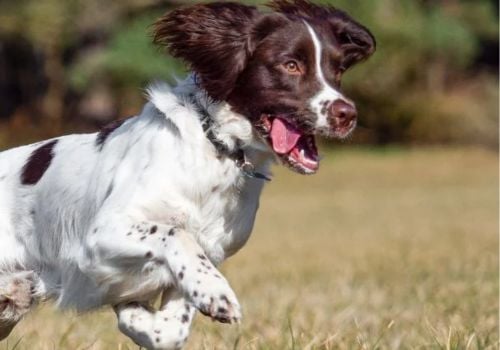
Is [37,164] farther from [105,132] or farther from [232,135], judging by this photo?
[232,135]

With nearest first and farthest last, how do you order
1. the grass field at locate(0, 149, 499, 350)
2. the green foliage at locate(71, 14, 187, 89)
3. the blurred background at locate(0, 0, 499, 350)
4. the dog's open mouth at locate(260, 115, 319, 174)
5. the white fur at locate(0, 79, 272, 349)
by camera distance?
the white fur at locate(0, 79, 272, 349)
the dog's open mouth at locate(260, 115, 319, 174)
the grass field at locate(0, 149, 499, 350)
the blurred background at locate(0, 0, 499, 350)
the green foliage at locate(71, 14, 187, 89)

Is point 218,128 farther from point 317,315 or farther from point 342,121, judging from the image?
point 317,315

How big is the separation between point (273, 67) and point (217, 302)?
1.12 meters

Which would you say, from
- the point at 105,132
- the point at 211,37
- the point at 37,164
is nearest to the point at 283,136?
the point at 211,37

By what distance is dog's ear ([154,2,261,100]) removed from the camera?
496cm

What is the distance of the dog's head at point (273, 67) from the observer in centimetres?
475

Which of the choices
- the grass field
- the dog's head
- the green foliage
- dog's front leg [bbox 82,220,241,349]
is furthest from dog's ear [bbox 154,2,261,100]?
the green foliage

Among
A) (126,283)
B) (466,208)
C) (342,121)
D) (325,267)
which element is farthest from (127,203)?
(466,208)

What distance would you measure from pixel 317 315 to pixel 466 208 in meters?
13.5

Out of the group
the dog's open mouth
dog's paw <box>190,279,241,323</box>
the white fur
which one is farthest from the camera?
the dog's open mouth

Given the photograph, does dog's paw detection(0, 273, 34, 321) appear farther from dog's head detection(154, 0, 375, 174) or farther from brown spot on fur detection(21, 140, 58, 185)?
dog's head detection(154, 0, 375, 174)

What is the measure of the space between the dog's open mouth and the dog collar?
0.42 feet

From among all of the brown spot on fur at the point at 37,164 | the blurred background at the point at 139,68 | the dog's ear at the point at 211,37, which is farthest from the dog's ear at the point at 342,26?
the blurred background at the point at 139,68

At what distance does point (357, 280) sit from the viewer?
9281mm
